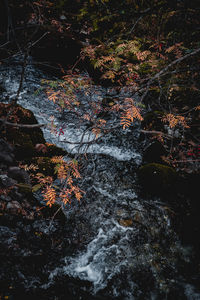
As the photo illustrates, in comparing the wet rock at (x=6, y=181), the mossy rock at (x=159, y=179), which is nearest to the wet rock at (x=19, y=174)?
the wet rock at (x=6, y=181)

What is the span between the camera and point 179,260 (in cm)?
338

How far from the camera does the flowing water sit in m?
2.95

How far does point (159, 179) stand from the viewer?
4.50 meters

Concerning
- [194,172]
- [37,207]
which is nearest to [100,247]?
[37,207]

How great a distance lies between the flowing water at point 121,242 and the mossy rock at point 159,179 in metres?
0.35

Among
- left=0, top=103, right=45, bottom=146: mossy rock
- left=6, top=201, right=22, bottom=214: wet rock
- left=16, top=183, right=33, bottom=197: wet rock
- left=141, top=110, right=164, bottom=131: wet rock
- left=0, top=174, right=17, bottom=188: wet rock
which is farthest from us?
Answer: left=141, top=110, right=164, bottom=131: wet rock

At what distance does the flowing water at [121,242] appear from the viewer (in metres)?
2.95

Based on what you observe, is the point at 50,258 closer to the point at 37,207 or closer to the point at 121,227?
the point at 37,207

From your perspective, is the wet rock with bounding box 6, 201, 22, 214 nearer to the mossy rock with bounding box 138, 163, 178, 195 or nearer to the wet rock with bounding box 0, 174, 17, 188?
the wet rock with bounding box 0, 174, 17, 188

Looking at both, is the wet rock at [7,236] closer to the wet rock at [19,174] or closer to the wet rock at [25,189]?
the wet rock at [25,189]

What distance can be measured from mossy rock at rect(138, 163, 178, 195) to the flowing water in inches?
14.0

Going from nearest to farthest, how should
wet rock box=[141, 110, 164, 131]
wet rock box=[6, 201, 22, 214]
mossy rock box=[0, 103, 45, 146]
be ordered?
wet rock box=[6, 201, 22, 214] < mossy rock box=[0, 103, 45, 146] < wet rock box=[141, 110, 164, 131]

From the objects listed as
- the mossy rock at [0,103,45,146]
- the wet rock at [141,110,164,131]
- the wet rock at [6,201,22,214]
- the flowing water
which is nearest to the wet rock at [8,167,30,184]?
the wet rock at [6,201,22,214]

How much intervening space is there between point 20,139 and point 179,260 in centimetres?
503
